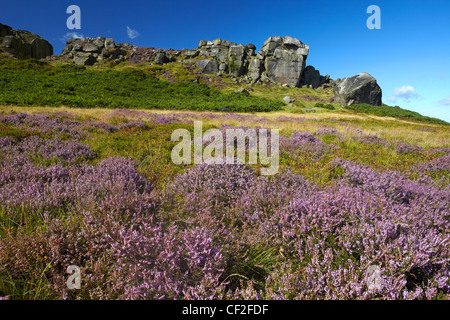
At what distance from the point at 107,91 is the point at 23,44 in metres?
49.8

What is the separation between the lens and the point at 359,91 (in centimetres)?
4606

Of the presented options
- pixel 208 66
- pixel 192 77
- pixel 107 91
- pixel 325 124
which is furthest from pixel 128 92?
pixel 208 66

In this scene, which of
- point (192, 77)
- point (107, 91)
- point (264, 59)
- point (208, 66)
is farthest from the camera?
point (264, 59)

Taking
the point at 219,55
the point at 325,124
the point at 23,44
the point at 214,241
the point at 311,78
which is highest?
the point at 219,55

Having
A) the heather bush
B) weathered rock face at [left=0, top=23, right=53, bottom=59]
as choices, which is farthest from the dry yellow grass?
weathered rock face at [left=0, top=23, right=53, bottom=59]

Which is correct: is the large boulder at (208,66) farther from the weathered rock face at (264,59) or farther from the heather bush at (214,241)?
the heather bush at (214,241)

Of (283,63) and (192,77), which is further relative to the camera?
(283,63)

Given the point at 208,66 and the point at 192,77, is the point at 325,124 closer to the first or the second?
the point at 192,77

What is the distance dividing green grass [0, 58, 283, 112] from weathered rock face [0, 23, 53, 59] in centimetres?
1998

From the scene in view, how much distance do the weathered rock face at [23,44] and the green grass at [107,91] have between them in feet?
65.6

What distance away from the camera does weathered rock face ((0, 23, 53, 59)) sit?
51069 mm

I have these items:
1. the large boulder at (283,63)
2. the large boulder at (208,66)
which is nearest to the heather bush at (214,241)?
the large boulder at (208,66)

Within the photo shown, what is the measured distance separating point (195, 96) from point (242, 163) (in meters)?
32.8

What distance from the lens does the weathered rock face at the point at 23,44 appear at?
168 feet
